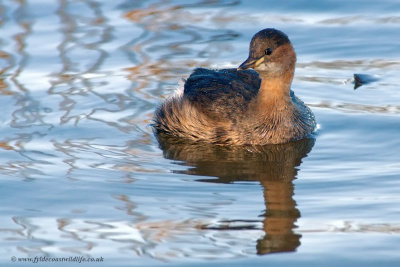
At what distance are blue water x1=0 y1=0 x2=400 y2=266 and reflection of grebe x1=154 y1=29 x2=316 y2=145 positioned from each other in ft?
0.63

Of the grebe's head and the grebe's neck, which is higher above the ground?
the grebe's head

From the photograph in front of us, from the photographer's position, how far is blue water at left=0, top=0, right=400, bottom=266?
19.1 feet

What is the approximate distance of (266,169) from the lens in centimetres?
750

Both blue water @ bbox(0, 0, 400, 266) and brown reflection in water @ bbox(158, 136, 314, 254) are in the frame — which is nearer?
blue water @ bbox(0, 0, 400, 266)

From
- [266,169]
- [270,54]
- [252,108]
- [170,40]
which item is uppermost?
[170,40]

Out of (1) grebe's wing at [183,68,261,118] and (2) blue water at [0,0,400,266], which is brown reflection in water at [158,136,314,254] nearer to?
(2) blue water at [0,0,400,266]

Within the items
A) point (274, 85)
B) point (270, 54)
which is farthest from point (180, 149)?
point (270, 54)

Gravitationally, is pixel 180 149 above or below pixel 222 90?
below

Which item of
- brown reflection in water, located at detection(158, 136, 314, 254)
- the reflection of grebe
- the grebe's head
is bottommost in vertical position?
brown reflection in water, located at detection(158, 136, 314, 254)

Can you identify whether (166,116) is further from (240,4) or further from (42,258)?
(240,4)

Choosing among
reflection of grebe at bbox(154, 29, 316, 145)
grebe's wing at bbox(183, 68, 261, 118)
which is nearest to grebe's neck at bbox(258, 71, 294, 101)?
reflection of grebe at bbox(154, 29, 316, 145)

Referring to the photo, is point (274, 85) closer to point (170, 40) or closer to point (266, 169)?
point (266, 169)

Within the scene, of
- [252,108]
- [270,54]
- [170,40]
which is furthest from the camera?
[170,40]

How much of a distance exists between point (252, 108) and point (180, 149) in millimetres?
830
